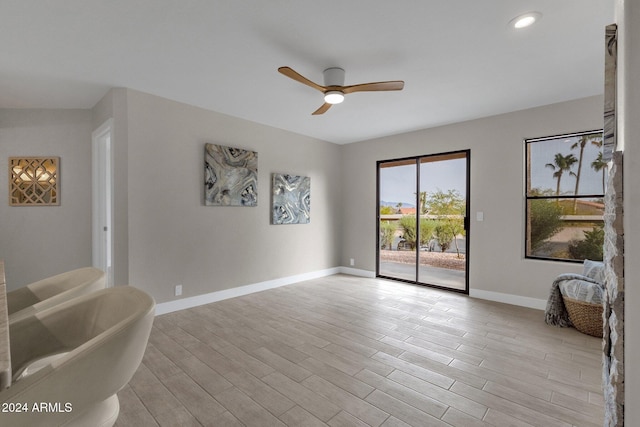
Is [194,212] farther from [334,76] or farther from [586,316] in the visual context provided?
[586,316]

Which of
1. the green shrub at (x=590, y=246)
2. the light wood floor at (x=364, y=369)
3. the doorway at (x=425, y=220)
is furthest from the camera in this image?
the doorway at (x=425, y=220)

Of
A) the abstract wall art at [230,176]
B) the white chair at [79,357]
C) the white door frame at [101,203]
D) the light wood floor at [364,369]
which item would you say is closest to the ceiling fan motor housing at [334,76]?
the abstract wall art at [230,176]

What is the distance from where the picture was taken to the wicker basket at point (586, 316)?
2910mm

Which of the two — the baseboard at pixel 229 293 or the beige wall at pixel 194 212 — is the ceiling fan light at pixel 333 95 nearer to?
the beige wall at pixel 194 212

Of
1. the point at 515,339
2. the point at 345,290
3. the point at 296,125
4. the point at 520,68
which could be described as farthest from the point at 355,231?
the point at 520,68

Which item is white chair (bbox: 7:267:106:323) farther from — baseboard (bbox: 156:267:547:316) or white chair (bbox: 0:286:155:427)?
baseboard (bbox: 156:267:547:316)

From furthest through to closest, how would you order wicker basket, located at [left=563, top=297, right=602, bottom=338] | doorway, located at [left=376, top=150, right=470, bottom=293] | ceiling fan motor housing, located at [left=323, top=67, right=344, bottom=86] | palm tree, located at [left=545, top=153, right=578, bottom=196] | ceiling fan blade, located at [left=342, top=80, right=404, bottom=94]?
doorway, located at [left=376, top=150, right=470, bottom=293] < palm tree, located at [left=545, top=153, right=578, bottom=196] < wicker basket, located at [left=563, top=297, right=602, bottom=338] < ceiling fan motor housing, located at [left=323, top=67, right=344, bottom=86] < ceiling fan blade, located at [left=342, top=80, right=404, bottom=94]

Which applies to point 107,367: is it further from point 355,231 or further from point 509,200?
point 355,231

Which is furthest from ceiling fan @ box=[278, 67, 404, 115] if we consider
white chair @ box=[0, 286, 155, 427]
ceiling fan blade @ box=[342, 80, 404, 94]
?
white chair @ box=[0, 286, 155, 427]

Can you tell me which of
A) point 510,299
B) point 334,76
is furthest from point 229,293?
point 510,299

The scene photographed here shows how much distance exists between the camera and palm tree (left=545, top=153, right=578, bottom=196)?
3.72m

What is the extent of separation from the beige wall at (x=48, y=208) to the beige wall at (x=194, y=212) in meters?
1.24

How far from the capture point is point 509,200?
13.2 feet

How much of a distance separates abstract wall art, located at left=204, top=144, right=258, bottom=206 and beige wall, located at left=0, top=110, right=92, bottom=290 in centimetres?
164
